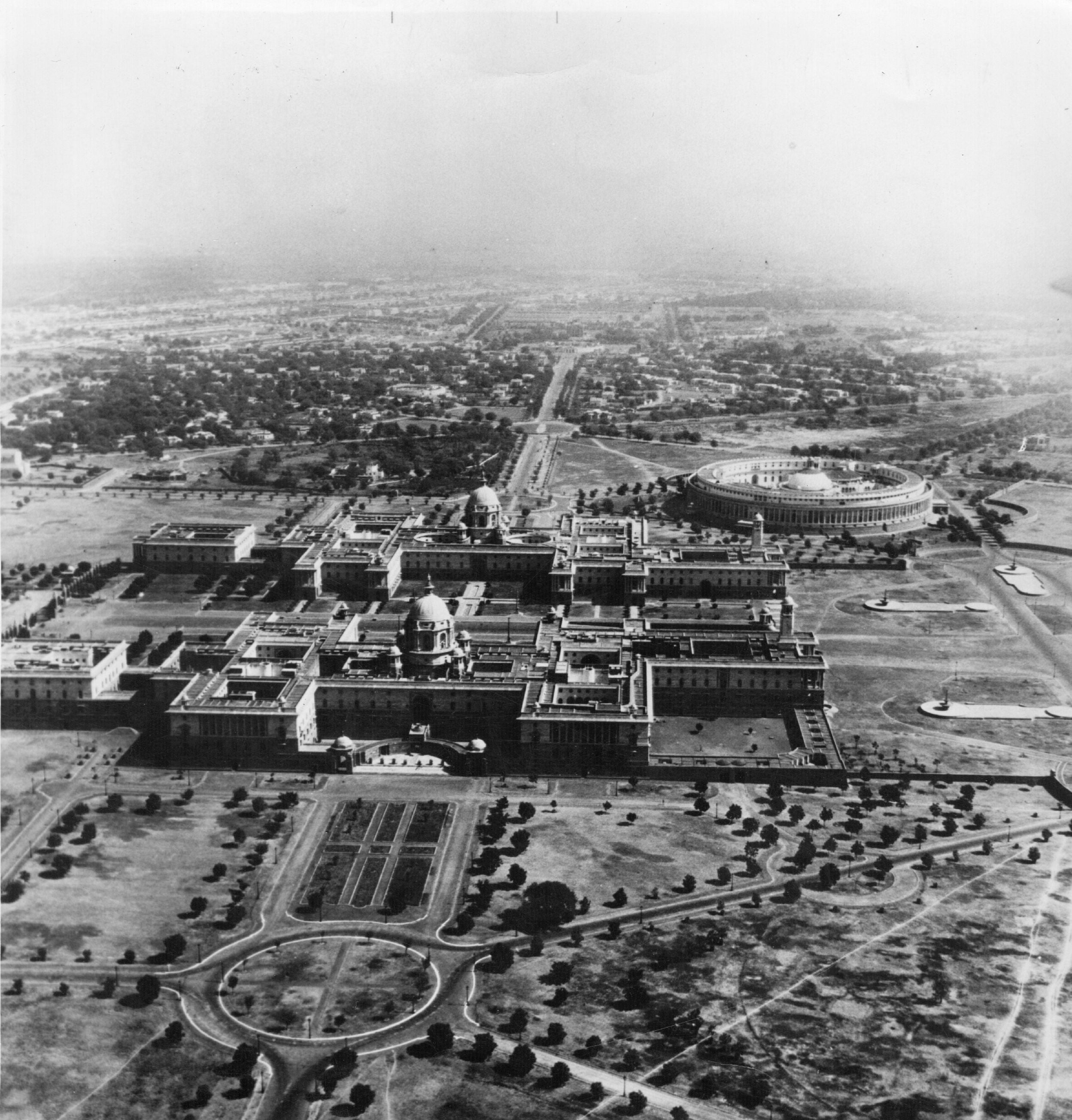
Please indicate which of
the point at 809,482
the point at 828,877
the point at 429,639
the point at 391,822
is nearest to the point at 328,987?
the point at 391,822

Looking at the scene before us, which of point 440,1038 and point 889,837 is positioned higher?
point 440,1038

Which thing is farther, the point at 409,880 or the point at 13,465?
the point at 13,465

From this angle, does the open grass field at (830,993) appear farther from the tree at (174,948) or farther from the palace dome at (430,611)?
the palace dome at (430,611)

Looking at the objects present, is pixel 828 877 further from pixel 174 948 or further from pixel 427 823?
pixel 174 948

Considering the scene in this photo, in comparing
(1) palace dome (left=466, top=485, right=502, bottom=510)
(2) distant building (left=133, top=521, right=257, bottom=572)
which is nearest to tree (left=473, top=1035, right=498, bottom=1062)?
(2) distant building (left=133, top=521, right=257, bottom=572)

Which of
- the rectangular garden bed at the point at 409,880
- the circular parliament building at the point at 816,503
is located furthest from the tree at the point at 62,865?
the circular parliament building at the point at 816,503

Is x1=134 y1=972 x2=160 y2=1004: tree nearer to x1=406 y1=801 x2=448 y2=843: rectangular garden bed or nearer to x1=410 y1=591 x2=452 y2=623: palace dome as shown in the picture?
x1=406 y1=801 x2=448 y2=843: rectangular garden bed

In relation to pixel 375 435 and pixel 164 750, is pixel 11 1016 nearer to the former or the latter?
pixel 164 750
